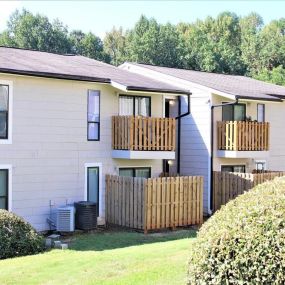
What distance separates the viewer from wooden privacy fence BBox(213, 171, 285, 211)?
20750mm

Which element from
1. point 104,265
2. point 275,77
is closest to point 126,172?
point 104,265

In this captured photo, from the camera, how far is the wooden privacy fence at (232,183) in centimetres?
2075

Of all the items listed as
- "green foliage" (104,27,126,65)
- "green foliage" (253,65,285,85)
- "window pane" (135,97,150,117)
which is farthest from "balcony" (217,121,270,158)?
"green foliage" (104,27,126,65)

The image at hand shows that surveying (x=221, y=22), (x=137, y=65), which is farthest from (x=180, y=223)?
(x=221, y=22)

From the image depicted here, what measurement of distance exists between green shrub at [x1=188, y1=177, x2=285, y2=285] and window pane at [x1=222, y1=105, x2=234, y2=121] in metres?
16.3

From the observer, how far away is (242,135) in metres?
22.2

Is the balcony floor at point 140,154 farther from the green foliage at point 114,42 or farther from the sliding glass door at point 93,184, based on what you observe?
the green foliage at point 114,42

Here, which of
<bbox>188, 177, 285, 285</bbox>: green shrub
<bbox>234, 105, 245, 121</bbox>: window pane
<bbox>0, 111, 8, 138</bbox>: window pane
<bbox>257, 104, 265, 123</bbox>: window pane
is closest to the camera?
<bbox>188, 177, 285, 285</bbox>: green shrub

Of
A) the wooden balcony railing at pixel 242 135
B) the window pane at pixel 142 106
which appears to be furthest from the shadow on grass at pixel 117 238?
the wooden balcony railing at pixel 242 135

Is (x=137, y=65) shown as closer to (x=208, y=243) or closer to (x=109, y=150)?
(x=109, y=150)

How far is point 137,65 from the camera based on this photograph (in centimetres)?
2608

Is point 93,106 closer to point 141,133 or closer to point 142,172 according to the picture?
point 141,133

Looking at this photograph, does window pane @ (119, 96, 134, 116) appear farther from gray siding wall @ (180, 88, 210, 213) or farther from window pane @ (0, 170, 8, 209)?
window pane @ (0, 170, 8, 209)

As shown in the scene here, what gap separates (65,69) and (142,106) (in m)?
3.52
